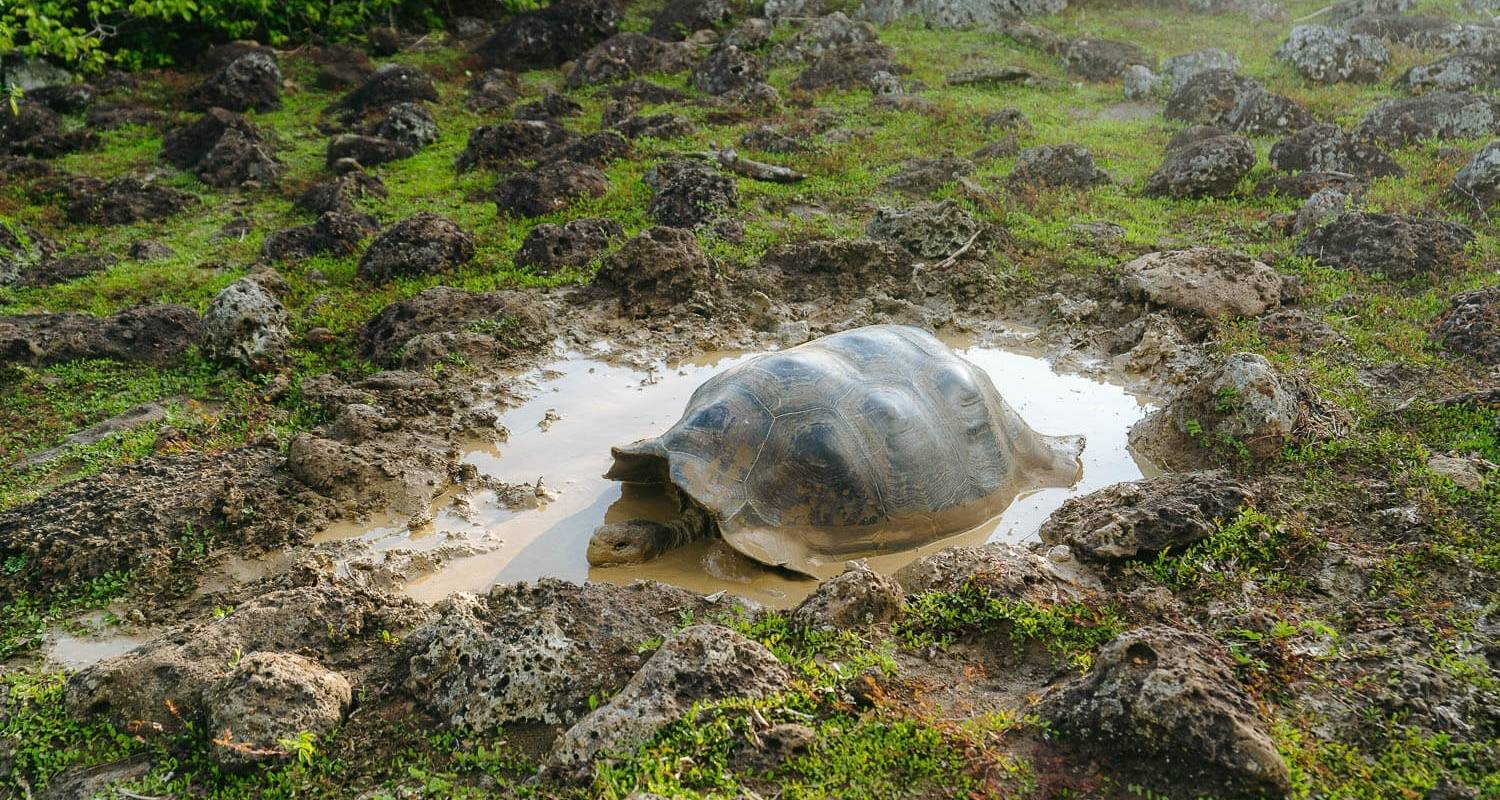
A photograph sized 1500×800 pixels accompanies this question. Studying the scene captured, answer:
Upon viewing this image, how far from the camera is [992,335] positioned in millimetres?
8422

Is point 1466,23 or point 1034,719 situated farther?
point 1466,23

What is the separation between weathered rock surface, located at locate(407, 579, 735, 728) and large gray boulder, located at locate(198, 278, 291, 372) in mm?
4341

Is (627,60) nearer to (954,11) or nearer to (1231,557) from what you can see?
(954,11)

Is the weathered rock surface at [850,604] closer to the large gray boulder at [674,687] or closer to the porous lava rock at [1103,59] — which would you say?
the large gray boulder at [674,687]

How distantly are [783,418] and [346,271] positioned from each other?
6288 millimetres

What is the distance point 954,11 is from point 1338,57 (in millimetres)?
7470

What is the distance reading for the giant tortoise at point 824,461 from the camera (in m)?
5.26

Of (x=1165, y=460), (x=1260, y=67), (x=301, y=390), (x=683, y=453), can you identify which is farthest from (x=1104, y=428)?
(x=1260, y=67)

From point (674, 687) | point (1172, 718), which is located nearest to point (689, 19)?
point (674, 687)

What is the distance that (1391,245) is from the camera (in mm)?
8680

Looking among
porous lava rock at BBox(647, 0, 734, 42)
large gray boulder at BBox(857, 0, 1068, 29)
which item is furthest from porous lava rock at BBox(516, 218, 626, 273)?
large gray boulder at BBox(857, 0, 1068, 29)

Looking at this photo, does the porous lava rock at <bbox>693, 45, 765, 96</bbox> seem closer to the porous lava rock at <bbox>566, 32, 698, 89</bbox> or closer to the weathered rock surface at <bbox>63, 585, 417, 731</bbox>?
the porous lava rock at <bbox>566, 32, 698, 89</bbox>

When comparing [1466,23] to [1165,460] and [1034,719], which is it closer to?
[1165,460]

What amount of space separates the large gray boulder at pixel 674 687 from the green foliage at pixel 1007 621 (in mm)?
867
